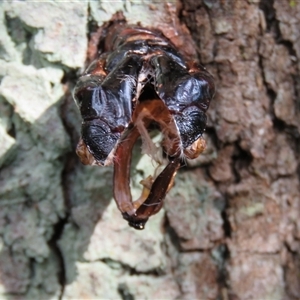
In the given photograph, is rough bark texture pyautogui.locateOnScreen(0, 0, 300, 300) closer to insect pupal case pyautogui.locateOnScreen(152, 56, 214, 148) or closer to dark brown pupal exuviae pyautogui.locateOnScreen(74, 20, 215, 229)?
dark brown pupal exuviae pyautogui.locateOnScreen(74, 20, 215, 229)

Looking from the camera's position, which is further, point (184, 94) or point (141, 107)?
point (141, 107)

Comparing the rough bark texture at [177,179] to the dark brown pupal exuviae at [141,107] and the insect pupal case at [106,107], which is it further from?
the insect pupal case at [106,107]

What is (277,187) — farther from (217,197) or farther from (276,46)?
(276,46)

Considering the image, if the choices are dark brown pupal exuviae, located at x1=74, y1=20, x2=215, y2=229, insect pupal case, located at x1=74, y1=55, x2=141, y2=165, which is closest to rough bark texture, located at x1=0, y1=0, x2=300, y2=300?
dark brown pupal exuviae, located at x1=74, y1=20, x2=215, y2=229

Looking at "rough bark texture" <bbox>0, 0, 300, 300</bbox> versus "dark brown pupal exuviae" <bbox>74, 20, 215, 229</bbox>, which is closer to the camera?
"dark brown pupal exuviae" <bbox>74, 20, 215, 229</bbox>

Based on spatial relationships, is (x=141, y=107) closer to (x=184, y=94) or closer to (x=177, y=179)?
(x=184, y=94)

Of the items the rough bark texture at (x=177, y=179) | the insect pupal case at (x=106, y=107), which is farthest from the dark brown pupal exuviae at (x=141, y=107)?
the rough bark texture at (x=177, y=179)

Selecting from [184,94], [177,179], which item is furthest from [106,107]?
[177,179]

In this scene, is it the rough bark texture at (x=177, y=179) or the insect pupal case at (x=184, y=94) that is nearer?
the insect pupal case at (x=184, y=94)
